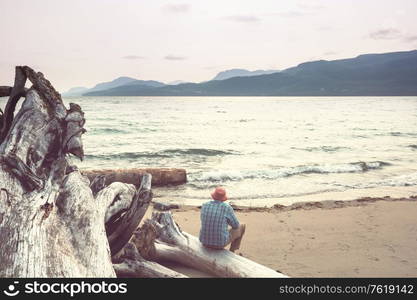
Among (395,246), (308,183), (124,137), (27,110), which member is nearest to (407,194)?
(308,183)

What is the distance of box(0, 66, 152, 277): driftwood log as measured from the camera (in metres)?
3.37

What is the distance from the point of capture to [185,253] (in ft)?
18.4

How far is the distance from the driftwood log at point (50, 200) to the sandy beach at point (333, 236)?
1.59 metres

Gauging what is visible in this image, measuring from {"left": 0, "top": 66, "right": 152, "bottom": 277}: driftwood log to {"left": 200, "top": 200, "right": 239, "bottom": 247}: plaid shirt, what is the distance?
3.03 feet

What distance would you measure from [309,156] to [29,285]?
691 inches

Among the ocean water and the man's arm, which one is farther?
the ocean water

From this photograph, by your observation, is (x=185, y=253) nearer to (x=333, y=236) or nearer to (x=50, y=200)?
(x=50, y=200)

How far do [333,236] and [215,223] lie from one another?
10.9 ft

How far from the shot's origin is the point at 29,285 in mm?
3070

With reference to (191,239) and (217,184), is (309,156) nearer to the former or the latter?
(217,184)

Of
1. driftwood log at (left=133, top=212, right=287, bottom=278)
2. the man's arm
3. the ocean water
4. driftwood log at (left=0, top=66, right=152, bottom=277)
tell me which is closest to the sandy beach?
driftwood log at (left=133, top=212, right=287, bottom=278)

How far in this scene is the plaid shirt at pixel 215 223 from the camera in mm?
5344

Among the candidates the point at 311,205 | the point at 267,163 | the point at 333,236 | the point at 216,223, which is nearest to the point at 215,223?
the point at 216,223

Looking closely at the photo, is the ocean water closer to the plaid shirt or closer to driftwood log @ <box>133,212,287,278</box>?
driftwood log @ <box>133,212,287,278</box>
